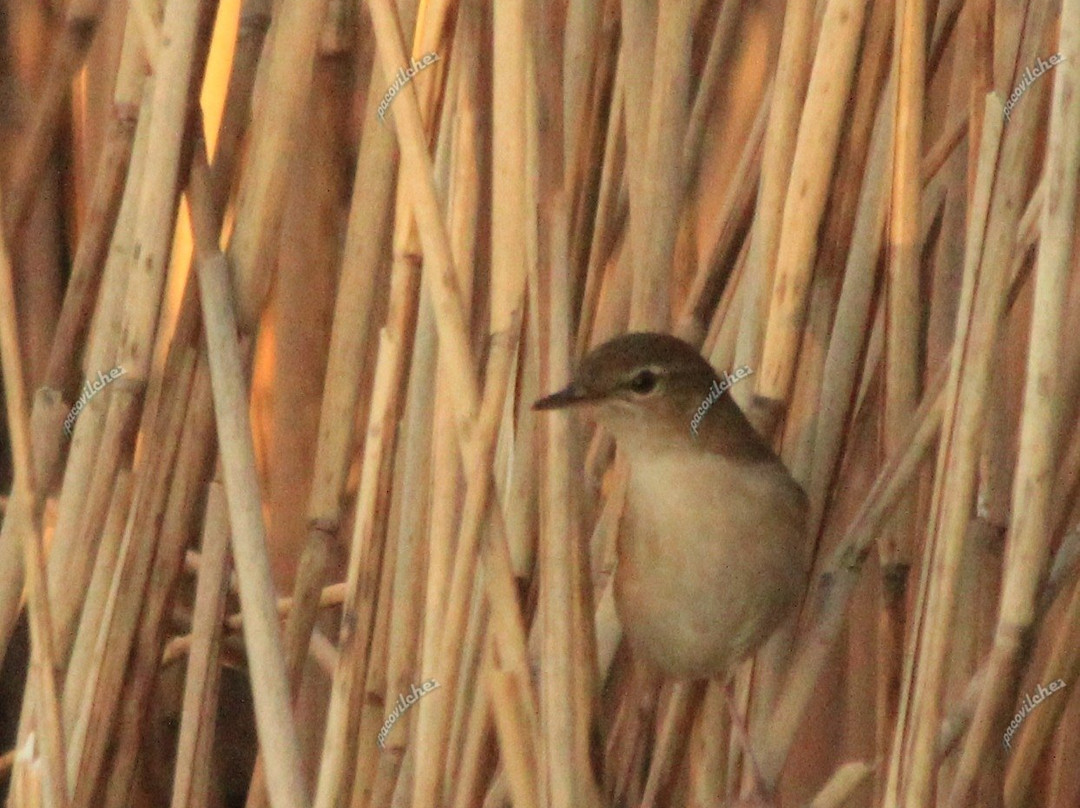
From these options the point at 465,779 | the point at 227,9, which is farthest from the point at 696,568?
the point at 227,9

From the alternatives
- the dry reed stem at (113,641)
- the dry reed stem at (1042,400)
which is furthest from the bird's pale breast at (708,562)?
the dry reed stem at (113,641)

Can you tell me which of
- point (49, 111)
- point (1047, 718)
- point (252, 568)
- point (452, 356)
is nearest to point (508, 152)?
point (452, 356)

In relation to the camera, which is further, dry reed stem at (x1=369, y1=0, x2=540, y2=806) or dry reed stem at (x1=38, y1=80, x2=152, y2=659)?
dry reed stem at (x1=38, y1=80, x2=152, y2=659)

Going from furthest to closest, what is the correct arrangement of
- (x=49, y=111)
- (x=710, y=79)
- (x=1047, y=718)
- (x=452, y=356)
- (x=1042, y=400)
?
(x=49, y=111)
(x=710, y=79)
(x=1047, y=718)
(x=452, y=356)
(x=1042, y=400)

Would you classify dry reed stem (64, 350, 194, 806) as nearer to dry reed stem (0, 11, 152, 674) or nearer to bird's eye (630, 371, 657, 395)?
dry reed stem (0, 11, 152, 674)

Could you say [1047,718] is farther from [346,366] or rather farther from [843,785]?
[346,366]

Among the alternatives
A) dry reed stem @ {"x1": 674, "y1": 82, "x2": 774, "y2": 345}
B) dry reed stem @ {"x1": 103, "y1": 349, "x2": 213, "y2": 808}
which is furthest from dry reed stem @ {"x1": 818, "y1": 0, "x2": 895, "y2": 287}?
dry reed stem @ {"x1": 103, "y1": 349, "x2": 213, "y2": 808}

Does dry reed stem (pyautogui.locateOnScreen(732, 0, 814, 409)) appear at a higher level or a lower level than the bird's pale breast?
higher
